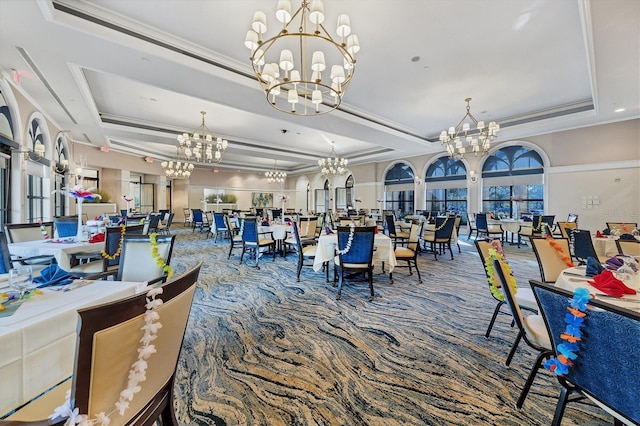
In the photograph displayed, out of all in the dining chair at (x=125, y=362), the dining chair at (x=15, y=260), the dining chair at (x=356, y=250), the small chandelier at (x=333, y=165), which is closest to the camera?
the dining chair at (x=125, y=362)

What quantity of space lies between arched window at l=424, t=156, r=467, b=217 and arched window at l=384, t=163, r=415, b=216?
2.72ft

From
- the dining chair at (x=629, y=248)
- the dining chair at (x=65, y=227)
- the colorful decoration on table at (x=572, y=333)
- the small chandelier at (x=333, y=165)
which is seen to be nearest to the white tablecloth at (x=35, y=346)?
the colorful decoration on table at (x=572, y=333)

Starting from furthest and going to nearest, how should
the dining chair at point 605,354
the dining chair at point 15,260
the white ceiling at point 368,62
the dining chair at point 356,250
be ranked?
the dining chair at point 356,250 < the white ceiling at point 368,62 < the dining chair at point 15,260 < the dining chair at point 605,354

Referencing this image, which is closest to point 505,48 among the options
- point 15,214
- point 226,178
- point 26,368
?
point 26,368

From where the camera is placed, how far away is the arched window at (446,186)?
10.6 meters

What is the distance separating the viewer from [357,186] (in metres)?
14.1

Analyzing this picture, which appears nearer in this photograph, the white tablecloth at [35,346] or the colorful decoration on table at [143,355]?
the colorful decoration on table at [143,355]

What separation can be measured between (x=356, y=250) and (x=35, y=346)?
120 inches

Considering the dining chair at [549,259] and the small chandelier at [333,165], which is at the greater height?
Answer: the small chandelier at [333,165]

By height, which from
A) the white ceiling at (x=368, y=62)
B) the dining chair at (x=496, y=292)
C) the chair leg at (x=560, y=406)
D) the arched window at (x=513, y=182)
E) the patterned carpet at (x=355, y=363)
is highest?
the white ceiling at (x=368, y=62)

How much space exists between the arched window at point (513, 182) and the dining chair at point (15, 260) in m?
11.6

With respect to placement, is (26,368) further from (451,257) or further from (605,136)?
(605,136)

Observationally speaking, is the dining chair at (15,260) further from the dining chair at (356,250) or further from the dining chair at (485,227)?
the dining chair at (485,227)

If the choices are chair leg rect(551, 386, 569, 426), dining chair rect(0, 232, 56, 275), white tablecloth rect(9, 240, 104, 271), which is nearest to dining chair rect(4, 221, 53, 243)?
white tablecloth rect(9, 240, 104, 271)
